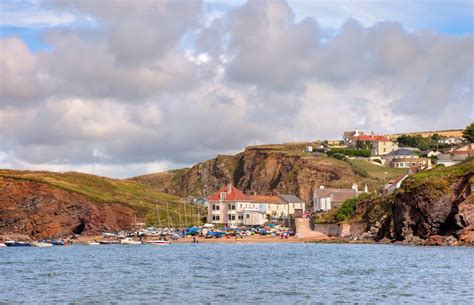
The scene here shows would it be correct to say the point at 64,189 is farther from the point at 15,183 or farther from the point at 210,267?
the point at 210,267

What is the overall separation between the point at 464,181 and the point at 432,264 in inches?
1584

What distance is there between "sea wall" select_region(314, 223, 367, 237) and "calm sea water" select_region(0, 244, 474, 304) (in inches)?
1487

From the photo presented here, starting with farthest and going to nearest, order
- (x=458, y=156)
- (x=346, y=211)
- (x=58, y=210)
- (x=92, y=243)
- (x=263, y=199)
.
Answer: (x=263, y=199), (x=458, y=156), (x=58, y=210), (x=92, y=243), (x=346, y=211)

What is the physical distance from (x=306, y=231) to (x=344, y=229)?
15.0 m

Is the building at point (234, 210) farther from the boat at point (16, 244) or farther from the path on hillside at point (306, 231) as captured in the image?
the boat at point (16, 244)

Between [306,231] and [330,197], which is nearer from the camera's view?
[306,231]

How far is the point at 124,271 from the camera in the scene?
3088 inches

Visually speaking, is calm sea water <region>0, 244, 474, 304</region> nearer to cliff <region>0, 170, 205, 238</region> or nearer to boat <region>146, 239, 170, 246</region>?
boat <region>146, 239, 170, 246</region>

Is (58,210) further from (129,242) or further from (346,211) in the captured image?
(346,211)

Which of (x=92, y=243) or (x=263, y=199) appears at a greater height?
(x=263, y=199)

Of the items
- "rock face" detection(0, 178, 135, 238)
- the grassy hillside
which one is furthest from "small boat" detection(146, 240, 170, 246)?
the grassy hillside

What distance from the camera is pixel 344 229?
143375 millimetres

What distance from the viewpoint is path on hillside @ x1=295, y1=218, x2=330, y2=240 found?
149 meters

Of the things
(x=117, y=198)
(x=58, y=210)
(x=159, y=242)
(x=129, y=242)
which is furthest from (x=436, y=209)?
(x=117, y=198)
